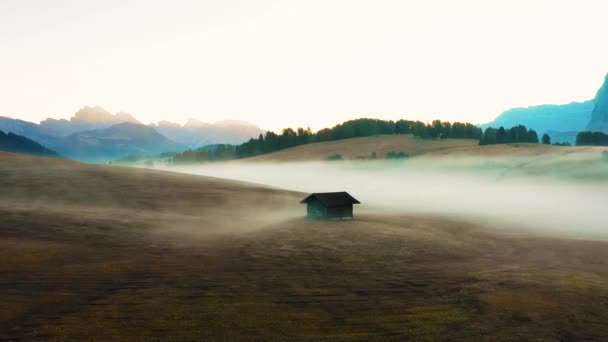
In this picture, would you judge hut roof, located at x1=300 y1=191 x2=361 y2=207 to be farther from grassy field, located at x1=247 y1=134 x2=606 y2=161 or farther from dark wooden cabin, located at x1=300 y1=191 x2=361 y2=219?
grassy field, located at x1=247 y1=134 x2=606 y2=161

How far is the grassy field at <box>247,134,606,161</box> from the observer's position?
135 metres

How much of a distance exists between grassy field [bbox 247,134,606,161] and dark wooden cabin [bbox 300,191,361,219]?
9038 cm

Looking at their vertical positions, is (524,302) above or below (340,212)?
below

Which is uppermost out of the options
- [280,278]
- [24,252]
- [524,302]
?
[24,252]

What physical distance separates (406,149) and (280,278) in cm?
13586

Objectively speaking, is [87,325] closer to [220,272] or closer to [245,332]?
[245,332]

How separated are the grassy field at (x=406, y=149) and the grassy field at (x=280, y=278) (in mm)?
88533

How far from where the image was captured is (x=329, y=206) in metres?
55.8

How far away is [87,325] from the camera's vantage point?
65.4 feet

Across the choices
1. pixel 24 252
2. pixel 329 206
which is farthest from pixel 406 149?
pixel 24 252

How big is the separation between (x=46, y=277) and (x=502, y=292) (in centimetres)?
2547

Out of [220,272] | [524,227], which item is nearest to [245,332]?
[220,272]

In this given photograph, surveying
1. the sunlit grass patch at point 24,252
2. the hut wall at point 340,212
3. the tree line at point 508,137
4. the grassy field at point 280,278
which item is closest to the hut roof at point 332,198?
the hut wall at point 340,212

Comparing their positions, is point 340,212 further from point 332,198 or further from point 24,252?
point 24,252
